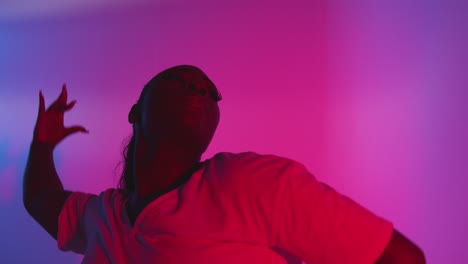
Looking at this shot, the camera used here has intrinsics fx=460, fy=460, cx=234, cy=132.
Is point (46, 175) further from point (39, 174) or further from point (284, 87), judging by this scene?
point (284, 87)

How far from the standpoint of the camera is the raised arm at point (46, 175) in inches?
30.4

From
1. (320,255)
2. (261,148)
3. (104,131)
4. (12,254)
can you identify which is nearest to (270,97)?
(261,148)

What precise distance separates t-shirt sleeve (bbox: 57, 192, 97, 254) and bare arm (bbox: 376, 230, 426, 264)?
47cm

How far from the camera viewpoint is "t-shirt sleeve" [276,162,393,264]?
0.50 meters

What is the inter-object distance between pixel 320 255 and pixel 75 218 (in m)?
0.42

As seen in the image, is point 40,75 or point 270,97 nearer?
point 270,97

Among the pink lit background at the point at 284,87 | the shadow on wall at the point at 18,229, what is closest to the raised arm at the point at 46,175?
the pink lit background at the point at 284,87

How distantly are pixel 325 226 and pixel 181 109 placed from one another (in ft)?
0.88

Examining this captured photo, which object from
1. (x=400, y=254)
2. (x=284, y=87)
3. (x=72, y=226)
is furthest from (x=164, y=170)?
(x=284, y=87)

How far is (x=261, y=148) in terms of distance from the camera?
46.8 inches

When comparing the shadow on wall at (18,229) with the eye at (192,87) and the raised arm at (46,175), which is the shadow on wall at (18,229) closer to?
the raised arm at (46,175)

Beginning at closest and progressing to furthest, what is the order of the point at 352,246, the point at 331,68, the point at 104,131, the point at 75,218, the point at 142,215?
the point at 352,246
the point at 142,215
the point at 75,218
the point at 331,68
the point at 104,131

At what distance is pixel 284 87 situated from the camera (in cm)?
119

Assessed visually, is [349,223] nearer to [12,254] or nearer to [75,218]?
[75,218]
